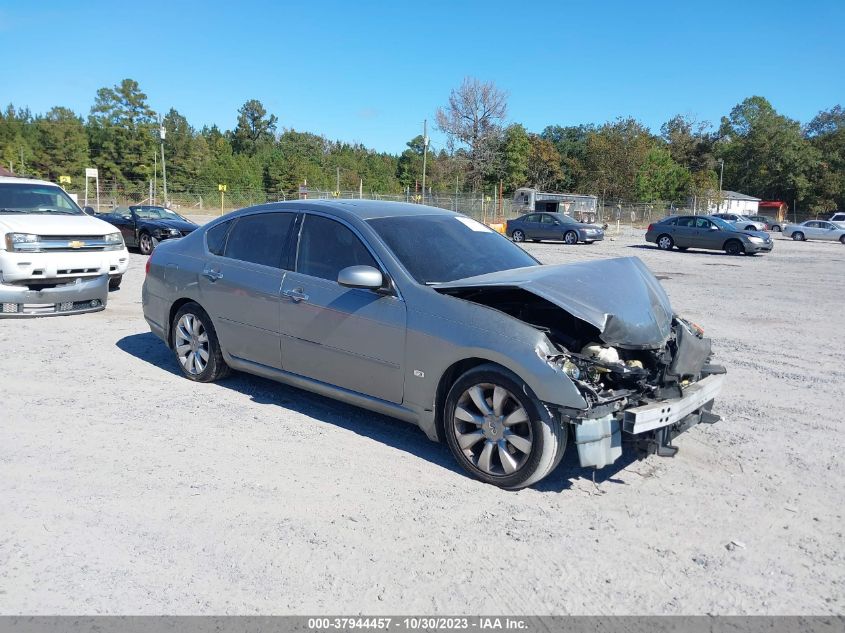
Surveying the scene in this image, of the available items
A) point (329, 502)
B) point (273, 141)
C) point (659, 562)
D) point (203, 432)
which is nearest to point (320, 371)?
point (203, 432)

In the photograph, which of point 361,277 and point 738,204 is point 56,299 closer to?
point 361,277

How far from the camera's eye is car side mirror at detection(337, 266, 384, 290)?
4516mm

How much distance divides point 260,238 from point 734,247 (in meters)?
24.4

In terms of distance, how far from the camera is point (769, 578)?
127 inches

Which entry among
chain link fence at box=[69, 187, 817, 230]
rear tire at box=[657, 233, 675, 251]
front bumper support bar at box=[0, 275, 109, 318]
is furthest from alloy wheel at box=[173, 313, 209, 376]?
chain link fence at box=[69, 187, 817, 230]

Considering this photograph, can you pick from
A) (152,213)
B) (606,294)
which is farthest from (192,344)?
(152,213)

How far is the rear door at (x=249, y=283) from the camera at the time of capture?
5.38 meters

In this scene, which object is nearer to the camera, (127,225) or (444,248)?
(444,248)

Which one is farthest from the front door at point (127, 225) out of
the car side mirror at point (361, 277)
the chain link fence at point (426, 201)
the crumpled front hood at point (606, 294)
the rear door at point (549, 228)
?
the chain link fence at point (426, 201)

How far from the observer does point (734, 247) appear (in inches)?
1026

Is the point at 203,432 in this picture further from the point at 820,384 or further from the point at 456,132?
the point at 456,132

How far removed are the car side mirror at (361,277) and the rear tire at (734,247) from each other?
2470 cm

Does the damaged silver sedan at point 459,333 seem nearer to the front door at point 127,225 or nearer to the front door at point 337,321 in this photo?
the front door at point 337,321

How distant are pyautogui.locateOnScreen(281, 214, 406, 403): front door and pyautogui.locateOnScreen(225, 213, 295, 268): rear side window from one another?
0.74 feet
